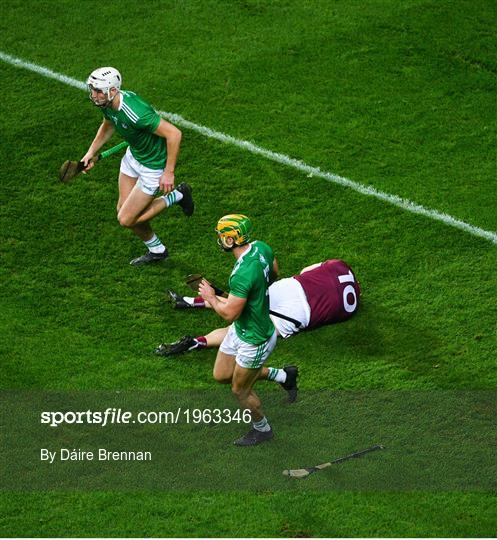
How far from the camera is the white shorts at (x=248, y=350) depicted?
A: 397 inches

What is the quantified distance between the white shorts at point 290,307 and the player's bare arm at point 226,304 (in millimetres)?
1916

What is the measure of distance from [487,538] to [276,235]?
187 inches

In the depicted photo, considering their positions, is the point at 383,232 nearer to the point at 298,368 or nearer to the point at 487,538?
the point at 298,368

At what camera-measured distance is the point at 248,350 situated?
10.1 meters

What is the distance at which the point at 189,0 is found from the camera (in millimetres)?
17328

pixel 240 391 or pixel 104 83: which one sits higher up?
pixel 104 83

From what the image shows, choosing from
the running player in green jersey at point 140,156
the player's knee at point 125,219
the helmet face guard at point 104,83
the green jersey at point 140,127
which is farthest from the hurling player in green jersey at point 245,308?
the player's knee at point 125,219

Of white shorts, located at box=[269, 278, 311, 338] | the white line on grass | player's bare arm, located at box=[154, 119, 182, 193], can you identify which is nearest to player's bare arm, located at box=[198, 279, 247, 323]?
white shorts, located at box=[269, 278, 311, 338]

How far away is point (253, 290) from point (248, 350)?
20.8 inches

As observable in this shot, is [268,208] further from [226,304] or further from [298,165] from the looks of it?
[226,304]

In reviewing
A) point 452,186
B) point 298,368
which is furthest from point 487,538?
point 452,186

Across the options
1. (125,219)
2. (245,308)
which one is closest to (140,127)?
(125,219)

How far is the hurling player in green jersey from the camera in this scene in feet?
32.3

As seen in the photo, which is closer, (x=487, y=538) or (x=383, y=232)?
(x=487, y=538)
